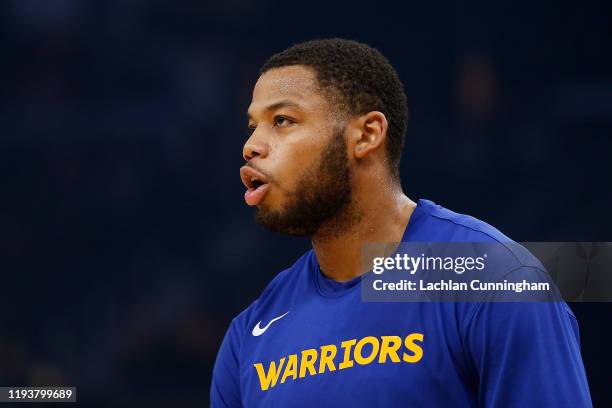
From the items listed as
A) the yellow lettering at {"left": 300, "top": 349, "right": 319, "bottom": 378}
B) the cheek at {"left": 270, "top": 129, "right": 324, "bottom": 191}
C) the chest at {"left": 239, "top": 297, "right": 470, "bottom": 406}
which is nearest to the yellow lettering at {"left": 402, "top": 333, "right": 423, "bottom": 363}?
the chest at {"left": 239, "top": 297, "right": 470, "bottom": 406}

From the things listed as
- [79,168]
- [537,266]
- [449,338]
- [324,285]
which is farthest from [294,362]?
[79,168]

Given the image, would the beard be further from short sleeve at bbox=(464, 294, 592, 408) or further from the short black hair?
short sleeve at bbox=(464, 294, 592, 408)

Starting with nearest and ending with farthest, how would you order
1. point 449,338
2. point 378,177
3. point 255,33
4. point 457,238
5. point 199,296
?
1. point 449,338
2. point 457,238
3. point 378,177
4. point 199,296
5. point 255,33

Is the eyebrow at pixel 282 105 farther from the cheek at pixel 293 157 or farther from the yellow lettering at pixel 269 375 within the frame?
the yellow lettering at pixel 269 375

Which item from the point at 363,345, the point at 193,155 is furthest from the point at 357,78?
the point at 193,155

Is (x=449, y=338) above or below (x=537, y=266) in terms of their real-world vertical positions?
below

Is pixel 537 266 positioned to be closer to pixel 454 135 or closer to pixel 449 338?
pixel 449 338

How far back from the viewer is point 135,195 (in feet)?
16.3

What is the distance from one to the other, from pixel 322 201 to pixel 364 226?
0.13 meters

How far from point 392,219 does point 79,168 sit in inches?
126

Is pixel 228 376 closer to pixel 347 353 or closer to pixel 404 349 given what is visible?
pixel 347 353

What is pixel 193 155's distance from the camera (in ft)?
16.3

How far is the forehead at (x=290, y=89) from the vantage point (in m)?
2.19

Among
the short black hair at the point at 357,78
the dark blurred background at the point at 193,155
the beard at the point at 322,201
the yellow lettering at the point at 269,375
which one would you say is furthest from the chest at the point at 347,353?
the dark blurred background at the point at 193,155
